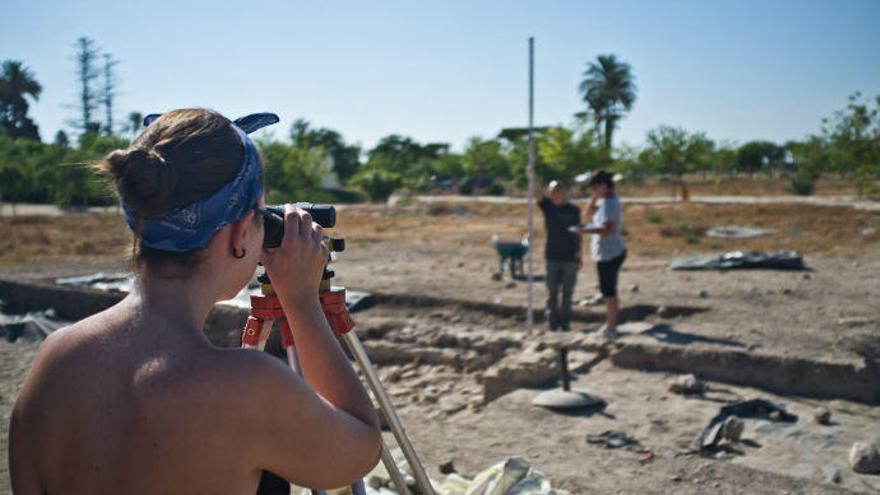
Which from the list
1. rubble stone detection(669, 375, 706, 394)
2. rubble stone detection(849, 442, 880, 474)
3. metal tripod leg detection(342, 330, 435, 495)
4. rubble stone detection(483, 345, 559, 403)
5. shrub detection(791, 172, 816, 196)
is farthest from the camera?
shrub detection(791, 172, 816, 196)

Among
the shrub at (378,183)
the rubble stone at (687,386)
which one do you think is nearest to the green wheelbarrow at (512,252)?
the rubble stone at (687,386)

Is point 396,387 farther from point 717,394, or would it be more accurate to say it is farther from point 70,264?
point 70,264

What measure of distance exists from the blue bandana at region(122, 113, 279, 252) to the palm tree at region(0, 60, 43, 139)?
4186 cm

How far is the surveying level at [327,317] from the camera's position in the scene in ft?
5.08

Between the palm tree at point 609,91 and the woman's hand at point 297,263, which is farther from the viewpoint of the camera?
the palm tree at point 609,91

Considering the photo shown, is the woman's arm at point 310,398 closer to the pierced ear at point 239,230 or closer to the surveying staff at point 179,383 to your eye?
the surveying staff at point 179,383

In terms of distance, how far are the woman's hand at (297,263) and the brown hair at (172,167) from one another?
0.19 m

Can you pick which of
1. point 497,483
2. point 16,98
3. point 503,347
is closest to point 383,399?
point 497,483

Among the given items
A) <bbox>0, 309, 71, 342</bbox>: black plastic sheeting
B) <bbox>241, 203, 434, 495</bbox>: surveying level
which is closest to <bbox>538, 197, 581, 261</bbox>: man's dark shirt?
<bbox>0, 309, 71, 342</bbox>: black plastic sheeting

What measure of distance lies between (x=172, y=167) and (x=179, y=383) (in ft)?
1.18

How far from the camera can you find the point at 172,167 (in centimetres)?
124

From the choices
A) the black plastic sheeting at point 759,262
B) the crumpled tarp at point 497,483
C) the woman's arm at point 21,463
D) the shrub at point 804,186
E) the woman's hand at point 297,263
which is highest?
the shrub at point 804,186

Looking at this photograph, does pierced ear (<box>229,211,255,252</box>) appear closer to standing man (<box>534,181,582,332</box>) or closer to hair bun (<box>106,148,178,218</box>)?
hair bun (<box>106,148,178,218</box>)

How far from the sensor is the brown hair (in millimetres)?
1236
